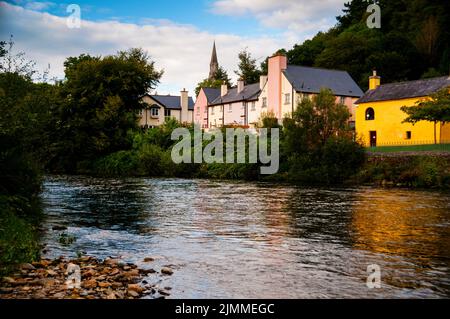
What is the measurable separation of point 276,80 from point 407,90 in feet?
64.3

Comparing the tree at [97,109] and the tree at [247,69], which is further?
the tree at [247,69]

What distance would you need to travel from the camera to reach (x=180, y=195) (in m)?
32.4

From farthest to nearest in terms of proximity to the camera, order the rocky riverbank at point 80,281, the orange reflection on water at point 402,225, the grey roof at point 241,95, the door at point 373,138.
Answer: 1. the grey roof at point 241,95
2. the door at point 373,138
3. the orange reflection on water at point 402,225
4. the rocky riverbank at point 80,281

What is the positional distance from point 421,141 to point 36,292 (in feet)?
154

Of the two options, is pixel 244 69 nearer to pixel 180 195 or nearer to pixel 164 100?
pixel 164 100

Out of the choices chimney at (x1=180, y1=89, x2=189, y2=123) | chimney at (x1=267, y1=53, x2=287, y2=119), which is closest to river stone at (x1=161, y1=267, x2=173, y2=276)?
chimney at (x1=267, y1=53, x2=287, y2=119)

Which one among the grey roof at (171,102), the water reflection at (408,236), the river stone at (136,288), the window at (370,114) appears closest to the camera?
the river stone at (136,288)

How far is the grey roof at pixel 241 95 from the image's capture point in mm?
76375

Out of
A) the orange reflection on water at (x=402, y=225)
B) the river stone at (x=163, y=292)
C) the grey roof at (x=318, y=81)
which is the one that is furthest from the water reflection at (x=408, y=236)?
the grey roof at (x=318, y=81)

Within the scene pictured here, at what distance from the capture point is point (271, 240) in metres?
16.7

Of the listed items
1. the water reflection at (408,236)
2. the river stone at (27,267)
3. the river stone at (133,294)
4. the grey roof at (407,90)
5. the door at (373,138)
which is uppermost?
the grey roof at (407,90)

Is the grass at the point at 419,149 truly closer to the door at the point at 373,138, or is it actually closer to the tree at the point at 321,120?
the tree at the point at 321,120

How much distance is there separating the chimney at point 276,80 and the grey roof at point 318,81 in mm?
1031

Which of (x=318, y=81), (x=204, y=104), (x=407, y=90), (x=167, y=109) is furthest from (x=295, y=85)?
(x=167, y=109)
